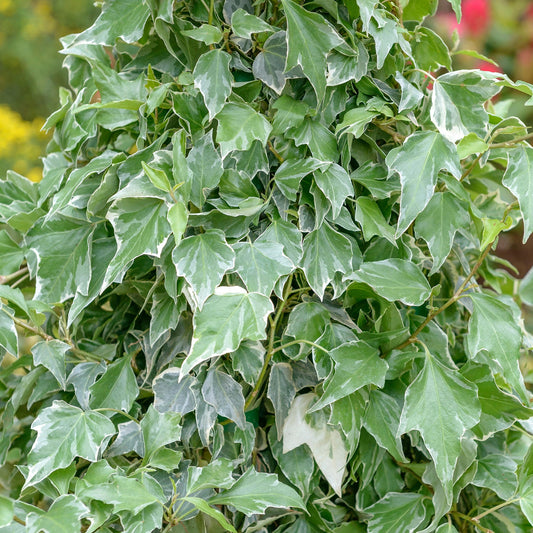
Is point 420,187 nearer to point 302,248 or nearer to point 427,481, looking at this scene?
point 302,248

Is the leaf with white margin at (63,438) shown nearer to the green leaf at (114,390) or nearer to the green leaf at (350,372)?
the green leaf at (114,390)

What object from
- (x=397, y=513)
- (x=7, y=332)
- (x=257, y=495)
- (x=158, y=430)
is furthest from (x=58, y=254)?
(x=397, y=513)

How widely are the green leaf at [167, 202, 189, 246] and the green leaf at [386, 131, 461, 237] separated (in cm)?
19

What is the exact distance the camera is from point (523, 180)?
0.65 metres

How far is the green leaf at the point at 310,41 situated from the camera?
2.03 ft

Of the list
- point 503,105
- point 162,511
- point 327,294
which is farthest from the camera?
point 503,105

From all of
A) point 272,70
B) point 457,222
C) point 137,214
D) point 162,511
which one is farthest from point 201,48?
point 162,511

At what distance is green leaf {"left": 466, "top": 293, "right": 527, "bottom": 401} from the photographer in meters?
0.63

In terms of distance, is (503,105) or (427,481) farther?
(503,105)

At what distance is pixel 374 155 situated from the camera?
2.36 feet

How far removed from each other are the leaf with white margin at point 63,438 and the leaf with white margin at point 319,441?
17cm

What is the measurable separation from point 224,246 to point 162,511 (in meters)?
0.24

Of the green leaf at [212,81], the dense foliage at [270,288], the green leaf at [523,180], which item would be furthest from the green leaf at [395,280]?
the green leaf at [212,81]

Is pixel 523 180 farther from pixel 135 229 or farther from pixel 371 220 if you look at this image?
pixel 135 229
